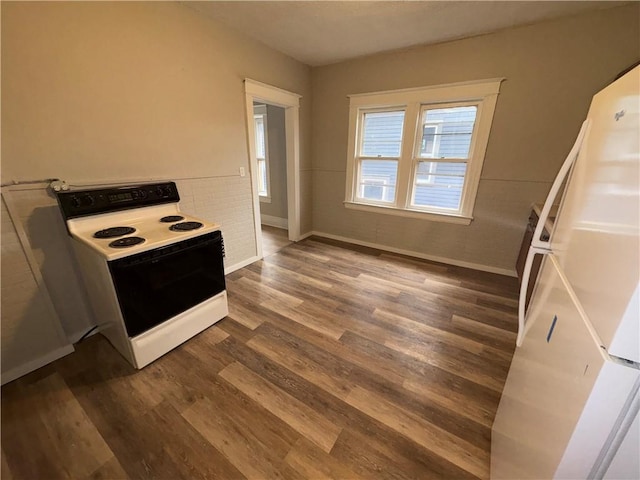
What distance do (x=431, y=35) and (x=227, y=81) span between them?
2.20m

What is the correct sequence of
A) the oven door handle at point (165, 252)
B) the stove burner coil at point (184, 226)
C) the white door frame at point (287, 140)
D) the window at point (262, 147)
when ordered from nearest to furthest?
the oven door handle at point (165, 252) → the stove burner coil at point (184, 226) → the white door frame at point (287, 140) → the window at point (262, 147)

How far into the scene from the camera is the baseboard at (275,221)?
4.98 meters

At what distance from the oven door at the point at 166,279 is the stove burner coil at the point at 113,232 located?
14.0 inches

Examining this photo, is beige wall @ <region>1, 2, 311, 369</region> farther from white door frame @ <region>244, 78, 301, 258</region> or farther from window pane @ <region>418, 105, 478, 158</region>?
window pane @ <region>418, 105, 478, 158</region>

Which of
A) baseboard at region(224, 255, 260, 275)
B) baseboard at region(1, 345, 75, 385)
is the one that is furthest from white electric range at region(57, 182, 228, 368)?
baseboard at region(224, 255, 260, 275)

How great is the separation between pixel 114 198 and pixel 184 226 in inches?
21.6

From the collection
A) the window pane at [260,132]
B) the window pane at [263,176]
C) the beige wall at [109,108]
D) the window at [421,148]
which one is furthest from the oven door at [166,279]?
the window pane at [260,132]

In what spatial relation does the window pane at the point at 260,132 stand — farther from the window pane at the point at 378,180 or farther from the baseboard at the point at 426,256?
the window pane at the point at 378,180

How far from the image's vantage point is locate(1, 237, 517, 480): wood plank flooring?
4.03 ft

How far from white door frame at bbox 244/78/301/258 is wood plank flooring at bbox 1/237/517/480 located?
1.49 metres

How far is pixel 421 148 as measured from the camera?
3285 millimetres

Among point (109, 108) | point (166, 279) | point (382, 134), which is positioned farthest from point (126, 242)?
point (382, 134)

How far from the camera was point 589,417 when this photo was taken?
56 centimetres

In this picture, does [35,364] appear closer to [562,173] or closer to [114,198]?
[114,198]
